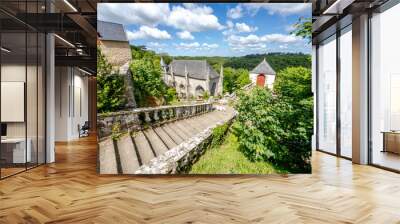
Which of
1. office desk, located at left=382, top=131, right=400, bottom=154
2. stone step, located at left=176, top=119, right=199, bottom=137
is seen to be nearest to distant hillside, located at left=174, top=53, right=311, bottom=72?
stone step, located at left=176, top=119, right=199, bottom=137

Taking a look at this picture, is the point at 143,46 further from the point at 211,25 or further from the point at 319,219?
the point at 319,219

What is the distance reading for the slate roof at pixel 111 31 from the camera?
19.7ft

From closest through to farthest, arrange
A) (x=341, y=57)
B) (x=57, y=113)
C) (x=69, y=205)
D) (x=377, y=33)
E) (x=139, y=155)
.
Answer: (x=69, y=205), (x=139, y=155), (x=377, y=33), (x=341, y=57), (x=57, y=113)

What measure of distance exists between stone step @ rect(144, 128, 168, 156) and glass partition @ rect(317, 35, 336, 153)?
524 centimetres

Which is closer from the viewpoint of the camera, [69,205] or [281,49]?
[69,205]

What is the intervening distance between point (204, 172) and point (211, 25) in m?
Result: 2.34

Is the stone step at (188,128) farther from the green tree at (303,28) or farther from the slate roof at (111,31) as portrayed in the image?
the green tree at (303,28)

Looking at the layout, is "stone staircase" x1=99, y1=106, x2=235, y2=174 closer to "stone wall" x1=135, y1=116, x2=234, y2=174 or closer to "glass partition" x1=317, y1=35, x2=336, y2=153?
"stone wall" x1=135, y1=116, x2=234, y2=174

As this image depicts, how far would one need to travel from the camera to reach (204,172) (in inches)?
235

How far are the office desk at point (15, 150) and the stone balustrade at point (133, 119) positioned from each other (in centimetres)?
155

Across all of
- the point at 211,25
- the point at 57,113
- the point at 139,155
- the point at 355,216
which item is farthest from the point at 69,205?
the point at 57,113

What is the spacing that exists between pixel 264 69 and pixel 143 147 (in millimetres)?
2274

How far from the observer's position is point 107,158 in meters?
5.93

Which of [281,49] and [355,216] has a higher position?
[281,49]
